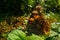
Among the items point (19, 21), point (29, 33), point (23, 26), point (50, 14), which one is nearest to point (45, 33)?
point (29, 33)

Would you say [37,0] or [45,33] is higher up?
[37,0]

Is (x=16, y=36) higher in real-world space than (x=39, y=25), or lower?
higher

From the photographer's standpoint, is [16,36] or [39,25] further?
[39,25]

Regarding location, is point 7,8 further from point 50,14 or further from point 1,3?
point 50,14

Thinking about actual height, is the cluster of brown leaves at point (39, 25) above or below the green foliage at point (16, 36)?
below

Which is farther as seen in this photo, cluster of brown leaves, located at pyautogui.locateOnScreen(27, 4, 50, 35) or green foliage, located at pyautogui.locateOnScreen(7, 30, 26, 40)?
cluster of brown leaves, located at pyautogui.locateOnScreen(27, 4, 50, 35)

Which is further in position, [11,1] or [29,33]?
[11,1]

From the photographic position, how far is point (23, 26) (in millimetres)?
3953

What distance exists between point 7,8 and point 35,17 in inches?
49.2

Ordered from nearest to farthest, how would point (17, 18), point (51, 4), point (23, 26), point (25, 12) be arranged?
point (23, 26) < point (17, 18) < point (25, 12) < point (51, 4)

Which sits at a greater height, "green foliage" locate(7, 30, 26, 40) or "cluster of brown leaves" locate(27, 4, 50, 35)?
"green foliage" locate(7, 30, 26, 40)

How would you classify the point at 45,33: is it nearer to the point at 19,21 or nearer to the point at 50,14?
the point at 19,21

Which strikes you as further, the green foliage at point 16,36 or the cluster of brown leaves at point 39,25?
the cluster of brown leaves at point 39,25

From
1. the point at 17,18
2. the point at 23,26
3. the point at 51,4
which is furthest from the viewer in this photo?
the point at 51,4
